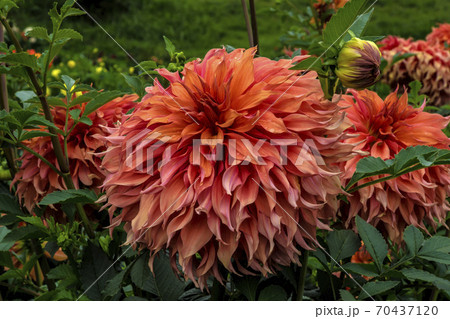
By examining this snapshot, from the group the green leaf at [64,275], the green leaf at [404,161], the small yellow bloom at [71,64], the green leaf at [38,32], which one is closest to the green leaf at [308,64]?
the green leaf at [404,161]

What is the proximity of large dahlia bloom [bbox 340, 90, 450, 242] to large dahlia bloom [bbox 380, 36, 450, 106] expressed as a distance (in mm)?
1129

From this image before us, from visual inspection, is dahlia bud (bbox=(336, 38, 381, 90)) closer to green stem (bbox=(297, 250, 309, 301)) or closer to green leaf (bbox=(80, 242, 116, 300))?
green stem (bbox=(297, 250, 309, 301))

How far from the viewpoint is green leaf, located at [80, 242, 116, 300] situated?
765mm

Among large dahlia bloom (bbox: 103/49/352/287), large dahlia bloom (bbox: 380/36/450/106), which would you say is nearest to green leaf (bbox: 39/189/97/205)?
large dahlia bloom (bbox: 103/49/352/287)

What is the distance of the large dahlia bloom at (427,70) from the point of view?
1.93 m

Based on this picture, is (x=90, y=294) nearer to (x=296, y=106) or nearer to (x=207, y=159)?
(x=207, y=159)

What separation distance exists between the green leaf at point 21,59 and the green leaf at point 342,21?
15.7 inches

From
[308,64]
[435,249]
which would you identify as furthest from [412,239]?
[308,64]

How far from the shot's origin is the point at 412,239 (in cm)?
71

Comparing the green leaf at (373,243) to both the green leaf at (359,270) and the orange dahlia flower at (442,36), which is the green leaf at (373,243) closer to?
the green leaf at (359,270)

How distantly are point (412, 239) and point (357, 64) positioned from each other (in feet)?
0.84

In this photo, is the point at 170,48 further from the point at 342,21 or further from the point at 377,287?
the point at 377,287

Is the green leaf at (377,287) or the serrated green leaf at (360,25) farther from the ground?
the serrated green leaf at (360,25)

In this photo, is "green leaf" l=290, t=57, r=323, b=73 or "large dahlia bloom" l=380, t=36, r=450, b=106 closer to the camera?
"green leaf" l=290, t=57, r=323, b=73
